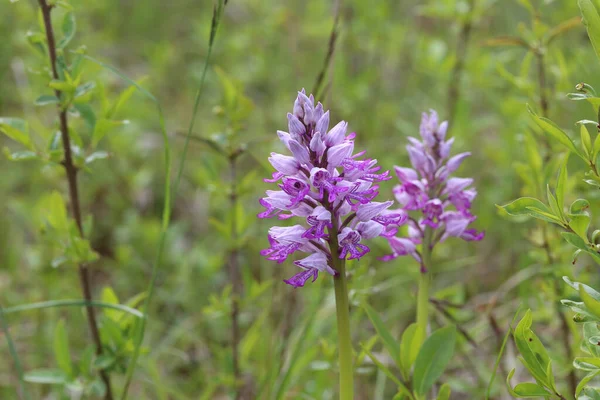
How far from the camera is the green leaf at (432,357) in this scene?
1.78 meters

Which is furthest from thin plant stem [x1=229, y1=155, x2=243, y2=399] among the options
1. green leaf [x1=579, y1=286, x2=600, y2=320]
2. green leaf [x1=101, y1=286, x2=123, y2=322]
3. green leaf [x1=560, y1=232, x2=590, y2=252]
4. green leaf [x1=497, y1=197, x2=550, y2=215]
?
green leaf [x1=579, y1=286, x2=600, y2=320]

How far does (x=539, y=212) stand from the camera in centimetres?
155

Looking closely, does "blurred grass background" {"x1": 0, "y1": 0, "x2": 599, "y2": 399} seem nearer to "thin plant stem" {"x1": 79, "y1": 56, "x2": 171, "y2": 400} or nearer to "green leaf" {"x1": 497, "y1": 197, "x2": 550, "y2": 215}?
"thin plant stem" {"x1": 79, "y1": 56, "x2": 171, "y2": 400}

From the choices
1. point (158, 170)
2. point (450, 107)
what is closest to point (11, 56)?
point (158, 170)

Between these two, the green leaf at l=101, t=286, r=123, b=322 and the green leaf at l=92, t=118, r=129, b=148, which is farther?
the green leaf at l=101, t=286, r=123, b=322

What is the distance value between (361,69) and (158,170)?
6.99 ft

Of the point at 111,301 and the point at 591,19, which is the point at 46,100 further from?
the point at 591,19

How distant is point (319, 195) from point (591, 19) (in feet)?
2.54

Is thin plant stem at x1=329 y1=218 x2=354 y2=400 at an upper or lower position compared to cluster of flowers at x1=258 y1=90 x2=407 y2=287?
lower

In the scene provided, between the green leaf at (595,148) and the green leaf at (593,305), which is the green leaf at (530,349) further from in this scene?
the green leaf at (595,148)

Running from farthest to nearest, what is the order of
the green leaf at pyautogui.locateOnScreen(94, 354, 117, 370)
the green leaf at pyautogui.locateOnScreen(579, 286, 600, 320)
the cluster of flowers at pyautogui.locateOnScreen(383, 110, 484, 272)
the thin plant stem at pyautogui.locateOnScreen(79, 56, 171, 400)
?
the green leaf at pyautogui.locateOnScreen(94, 354, 117, 370) → the thin plant stem at pyautogui.locateOnScreen(79, 56, 171, 400) → the cluster of flowers at pyautogui.locateOnScreen(383, 110, 484, 272) → the green leaf at pyautogui.locateOnScreen(579, 286, 600, 320)

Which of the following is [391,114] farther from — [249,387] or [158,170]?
[249,387]

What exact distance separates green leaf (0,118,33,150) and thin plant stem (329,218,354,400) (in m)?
1.29

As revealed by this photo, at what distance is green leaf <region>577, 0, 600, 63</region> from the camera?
4.71 ft
